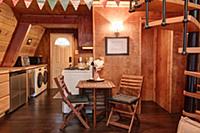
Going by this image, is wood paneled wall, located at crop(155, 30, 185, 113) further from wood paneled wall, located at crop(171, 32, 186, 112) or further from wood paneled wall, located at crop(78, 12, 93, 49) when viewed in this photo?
wood paneled wall, located at crop(78, 12, 93, 49)

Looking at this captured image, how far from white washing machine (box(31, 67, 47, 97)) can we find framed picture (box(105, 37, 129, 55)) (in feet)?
10.1

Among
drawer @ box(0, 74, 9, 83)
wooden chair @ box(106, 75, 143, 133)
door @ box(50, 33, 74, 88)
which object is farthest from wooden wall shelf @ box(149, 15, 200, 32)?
door @ box(50, 33, 74, 88)

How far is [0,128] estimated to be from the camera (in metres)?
4.12

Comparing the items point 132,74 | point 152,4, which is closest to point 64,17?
point 132,74

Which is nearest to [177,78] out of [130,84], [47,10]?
[130,84]

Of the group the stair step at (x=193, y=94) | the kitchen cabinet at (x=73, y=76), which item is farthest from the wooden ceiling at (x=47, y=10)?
the stair step at (x=193, y=94)

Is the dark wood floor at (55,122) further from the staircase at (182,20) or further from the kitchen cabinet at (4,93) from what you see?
the staircase at (182,20)

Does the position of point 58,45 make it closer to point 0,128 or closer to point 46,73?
point 46,73

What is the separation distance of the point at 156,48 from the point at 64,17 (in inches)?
97.6

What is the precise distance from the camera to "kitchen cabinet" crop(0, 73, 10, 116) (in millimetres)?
4621

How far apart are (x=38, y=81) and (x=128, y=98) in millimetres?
4018

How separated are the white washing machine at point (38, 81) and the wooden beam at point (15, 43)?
3.56ft

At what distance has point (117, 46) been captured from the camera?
502cm

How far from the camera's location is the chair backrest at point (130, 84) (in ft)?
14.7
